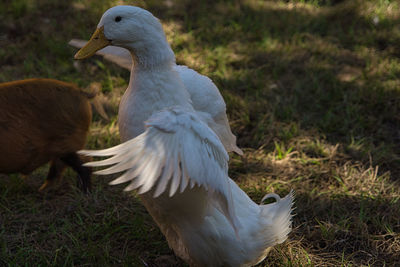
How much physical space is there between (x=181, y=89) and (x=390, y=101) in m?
2.16

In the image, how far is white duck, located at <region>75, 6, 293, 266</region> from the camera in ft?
4.66

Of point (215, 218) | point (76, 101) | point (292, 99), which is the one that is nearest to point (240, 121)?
point (292, 99)

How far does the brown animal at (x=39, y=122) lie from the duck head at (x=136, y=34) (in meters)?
0.87

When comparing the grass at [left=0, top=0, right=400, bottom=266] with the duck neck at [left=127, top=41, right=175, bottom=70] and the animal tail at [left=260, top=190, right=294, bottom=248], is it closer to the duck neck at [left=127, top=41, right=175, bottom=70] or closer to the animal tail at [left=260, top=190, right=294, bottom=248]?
the animal tail at [left=260, top=190, right=294, bottom=248]

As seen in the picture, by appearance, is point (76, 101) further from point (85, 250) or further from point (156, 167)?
point (156, 167)

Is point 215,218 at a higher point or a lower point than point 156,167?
lower

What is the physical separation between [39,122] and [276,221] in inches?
55.9

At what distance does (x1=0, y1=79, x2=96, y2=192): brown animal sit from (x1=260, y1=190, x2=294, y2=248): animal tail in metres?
1.22

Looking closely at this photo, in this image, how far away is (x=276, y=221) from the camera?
6.92ft

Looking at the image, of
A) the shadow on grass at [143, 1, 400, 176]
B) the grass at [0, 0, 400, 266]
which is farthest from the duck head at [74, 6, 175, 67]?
the shadow on grass at [143, 1, 400, 176]

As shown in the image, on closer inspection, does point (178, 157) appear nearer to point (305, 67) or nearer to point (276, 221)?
point (276, 221)

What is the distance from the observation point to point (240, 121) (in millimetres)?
3334

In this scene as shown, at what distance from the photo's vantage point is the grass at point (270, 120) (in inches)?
Answer: 96.3

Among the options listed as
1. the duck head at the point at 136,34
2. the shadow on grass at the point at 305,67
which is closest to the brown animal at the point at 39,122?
the duck head at the point at 136,34
